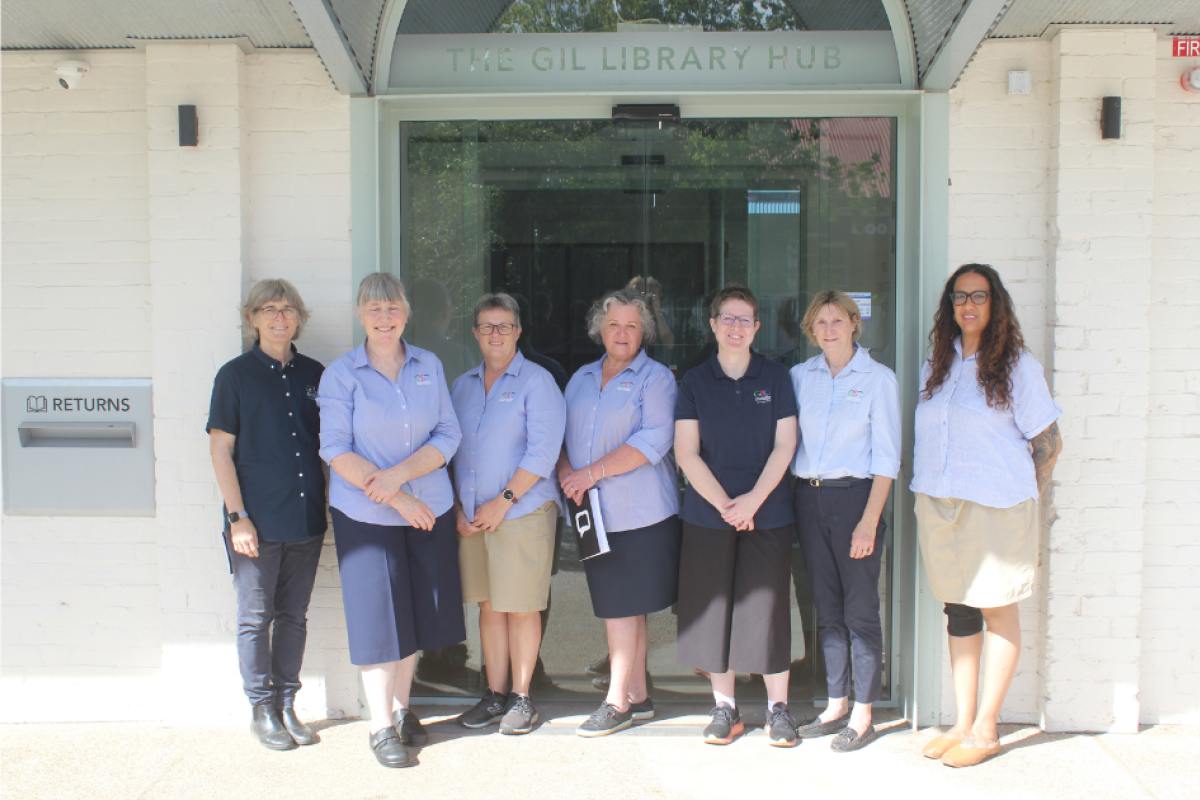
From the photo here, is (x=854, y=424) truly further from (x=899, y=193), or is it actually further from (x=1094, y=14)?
(x=1094, y=14)

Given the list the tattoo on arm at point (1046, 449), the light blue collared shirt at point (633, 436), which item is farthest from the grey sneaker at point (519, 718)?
the tattoo on arm at point (1046, 449)

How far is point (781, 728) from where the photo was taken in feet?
11.3

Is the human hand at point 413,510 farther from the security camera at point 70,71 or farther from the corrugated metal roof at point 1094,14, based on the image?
the corrugated metal roof at point 1094,14

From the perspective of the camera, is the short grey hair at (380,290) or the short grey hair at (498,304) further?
the short grey hair at (498,304)

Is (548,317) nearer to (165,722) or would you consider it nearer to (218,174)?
(218,174)

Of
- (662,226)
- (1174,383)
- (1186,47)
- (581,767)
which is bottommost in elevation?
(581,767)

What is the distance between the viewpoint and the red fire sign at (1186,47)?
3648 mm

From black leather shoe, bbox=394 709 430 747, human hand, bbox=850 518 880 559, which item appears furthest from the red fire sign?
black leather shoe, bbox=394 709 430 747

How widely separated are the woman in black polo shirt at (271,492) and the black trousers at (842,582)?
1.92 metres

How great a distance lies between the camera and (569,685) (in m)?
4.00

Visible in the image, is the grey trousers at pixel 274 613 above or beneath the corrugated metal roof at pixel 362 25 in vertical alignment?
beneath

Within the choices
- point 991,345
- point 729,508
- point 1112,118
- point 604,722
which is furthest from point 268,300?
point 1112,118

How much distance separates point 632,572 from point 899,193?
2.00 m

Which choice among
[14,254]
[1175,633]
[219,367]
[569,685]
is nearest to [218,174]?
[219,367]
